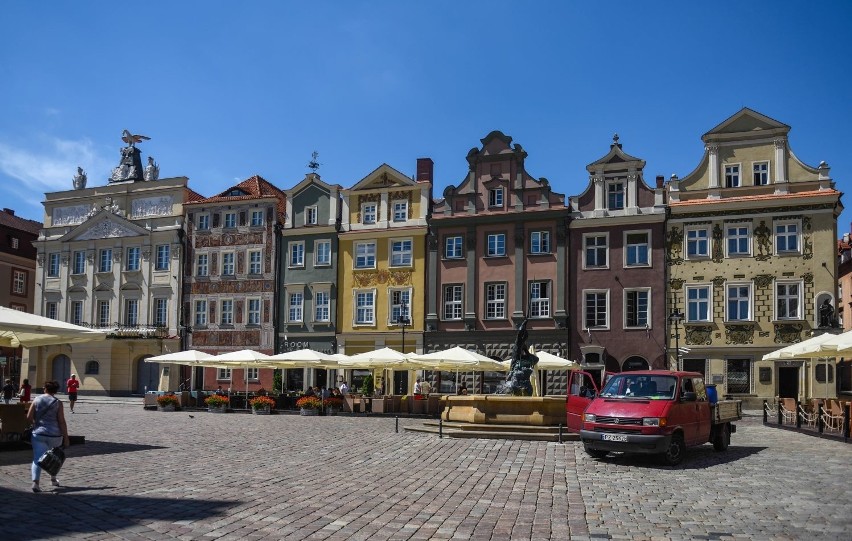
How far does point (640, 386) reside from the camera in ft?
55.1

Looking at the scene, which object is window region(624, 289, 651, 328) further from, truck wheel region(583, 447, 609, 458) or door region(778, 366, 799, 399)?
truck wheel region(583, 447, 609, 458)

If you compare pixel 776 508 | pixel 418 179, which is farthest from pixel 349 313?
pixel 776 508

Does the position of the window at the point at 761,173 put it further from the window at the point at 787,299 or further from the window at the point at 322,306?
the window at the point at 322,306

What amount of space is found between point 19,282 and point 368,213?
29.1 meters

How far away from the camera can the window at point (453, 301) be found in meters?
42.2

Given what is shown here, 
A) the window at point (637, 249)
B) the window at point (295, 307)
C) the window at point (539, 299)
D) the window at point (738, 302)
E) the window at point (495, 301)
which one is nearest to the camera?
the window at point (738, 302)

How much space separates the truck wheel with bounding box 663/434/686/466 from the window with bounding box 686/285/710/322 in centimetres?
2291

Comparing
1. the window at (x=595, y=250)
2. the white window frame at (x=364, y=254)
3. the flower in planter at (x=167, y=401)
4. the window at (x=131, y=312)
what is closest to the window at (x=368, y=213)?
the white window frame at (x=364, y=254)

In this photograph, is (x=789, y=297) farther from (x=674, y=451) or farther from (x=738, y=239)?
(x=674, y=451)

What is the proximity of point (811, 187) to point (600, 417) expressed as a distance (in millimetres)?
25653

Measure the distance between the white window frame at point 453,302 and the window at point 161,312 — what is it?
58.3 feet

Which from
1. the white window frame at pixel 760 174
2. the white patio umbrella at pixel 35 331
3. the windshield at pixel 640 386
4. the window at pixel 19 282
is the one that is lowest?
the windshield at pixel 640 386

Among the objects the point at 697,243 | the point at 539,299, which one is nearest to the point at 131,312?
the point at 539,299

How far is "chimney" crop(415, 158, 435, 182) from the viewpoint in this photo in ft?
149
